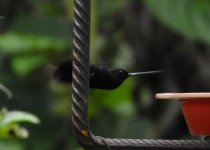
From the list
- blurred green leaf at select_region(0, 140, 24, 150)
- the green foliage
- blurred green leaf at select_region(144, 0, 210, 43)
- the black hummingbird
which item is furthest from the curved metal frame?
blurred green leaf at select_region(0, 140, 24, 150)

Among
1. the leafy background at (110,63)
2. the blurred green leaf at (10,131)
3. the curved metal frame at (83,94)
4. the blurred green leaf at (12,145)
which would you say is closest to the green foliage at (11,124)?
the blurred green leaf at (10,131)

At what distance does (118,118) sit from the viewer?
183 inches

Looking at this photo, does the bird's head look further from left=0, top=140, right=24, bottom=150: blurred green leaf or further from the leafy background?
the leafy background

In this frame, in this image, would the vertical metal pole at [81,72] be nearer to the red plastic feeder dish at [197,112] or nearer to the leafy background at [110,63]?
the red plastic feeder dish at [197,112]

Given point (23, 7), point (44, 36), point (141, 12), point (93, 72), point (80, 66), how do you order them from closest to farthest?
point (80, 66), point (93, 72), point (44, 36), point (141, 12), point (23, 7)

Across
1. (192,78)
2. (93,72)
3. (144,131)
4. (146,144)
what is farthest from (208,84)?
(146,144)

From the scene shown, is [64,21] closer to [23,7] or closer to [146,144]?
[23,7]

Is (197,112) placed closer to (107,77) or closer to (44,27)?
(107,77)

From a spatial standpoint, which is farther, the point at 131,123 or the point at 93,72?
the point at 131,123

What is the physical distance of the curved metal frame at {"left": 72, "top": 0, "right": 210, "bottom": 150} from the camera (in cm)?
157

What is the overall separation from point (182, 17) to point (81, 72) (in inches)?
62.9

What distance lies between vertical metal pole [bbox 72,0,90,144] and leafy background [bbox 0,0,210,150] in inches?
95.1

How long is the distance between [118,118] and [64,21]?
2.55 ft

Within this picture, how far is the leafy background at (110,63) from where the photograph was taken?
164 inches
